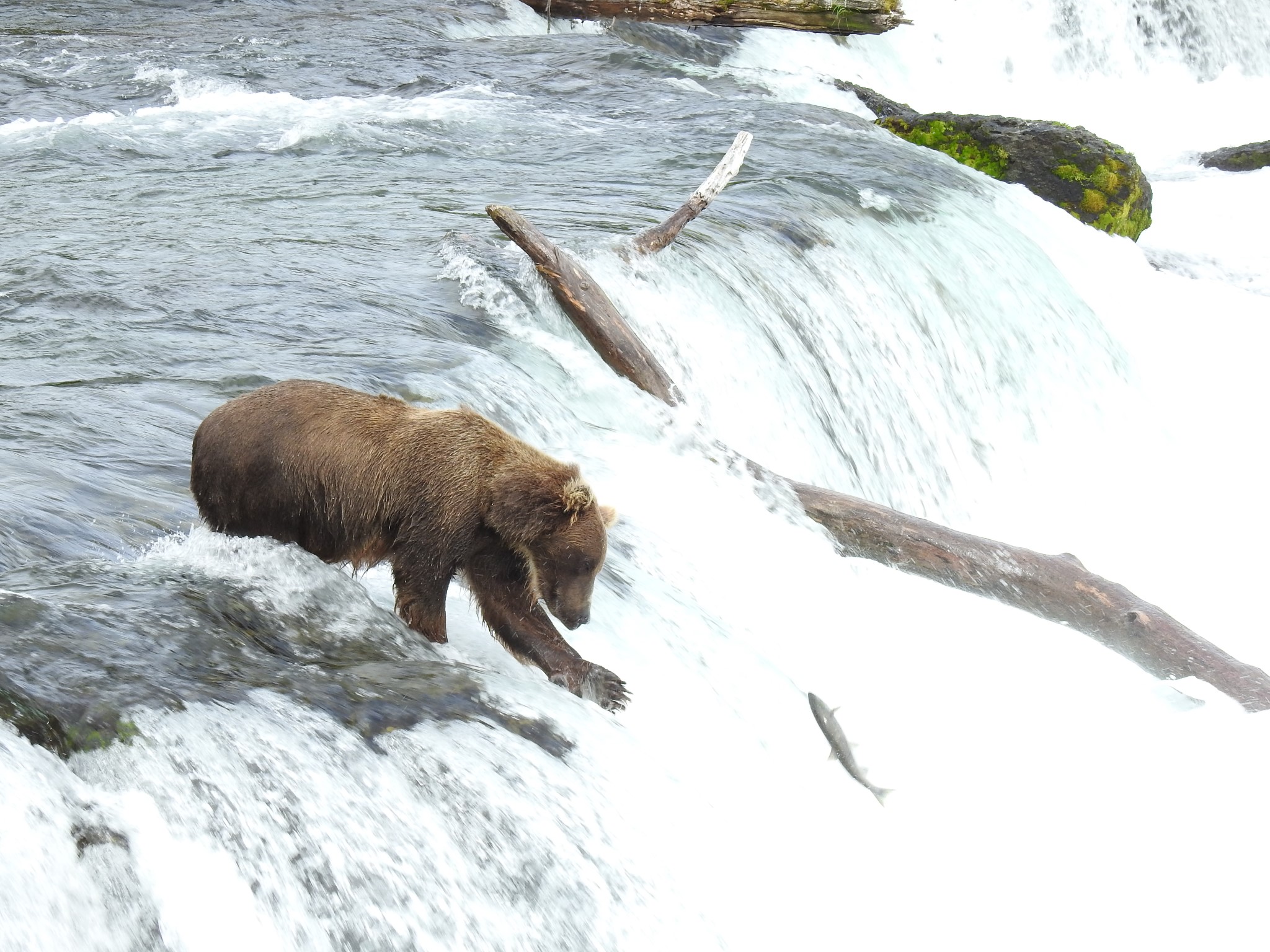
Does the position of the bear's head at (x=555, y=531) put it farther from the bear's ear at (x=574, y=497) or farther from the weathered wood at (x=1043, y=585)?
the weathered wood at (x=1043, y=585)

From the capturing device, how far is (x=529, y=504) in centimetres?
395

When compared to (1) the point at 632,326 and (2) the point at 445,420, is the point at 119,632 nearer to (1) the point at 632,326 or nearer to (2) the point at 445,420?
(2) the point at 445,420

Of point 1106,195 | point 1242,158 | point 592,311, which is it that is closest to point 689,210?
point 592,311

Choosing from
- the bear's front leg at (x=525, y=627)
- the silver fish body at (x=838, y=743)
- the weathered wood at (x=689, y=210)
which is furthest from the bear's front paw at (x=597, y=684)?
Answer: the weathered wood at (x=689, y=210)

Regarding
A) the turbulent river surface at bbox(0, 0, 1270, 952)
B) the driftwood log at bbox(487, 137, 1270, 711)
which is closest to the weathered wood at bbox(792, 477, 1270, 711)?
the driftwood log at bbox(487, 137, 1270, 711)

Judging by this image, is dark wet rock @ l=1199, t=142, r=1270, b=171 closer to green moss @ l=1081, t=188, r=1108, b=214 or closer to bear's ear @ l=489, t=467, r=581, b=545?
green moss @ l=1081, t=188, r=1108, b=214

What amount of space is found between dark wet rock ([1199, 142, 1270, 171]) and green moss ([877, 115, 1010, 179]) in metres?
4.62

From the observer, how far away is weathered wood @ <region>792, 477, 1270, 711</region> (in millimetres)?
5582

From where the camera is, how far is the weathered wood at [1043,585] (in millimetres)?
5582

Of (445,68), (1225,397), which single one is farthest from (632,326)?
(445,68)

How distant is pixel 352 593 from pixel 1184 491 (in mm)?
7103

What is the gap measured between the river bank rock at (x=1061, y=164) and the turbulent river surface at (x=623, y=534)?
1.60 ft

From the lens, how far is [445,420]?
4102mm

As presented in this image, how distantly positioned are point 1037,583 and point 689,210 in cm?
313
